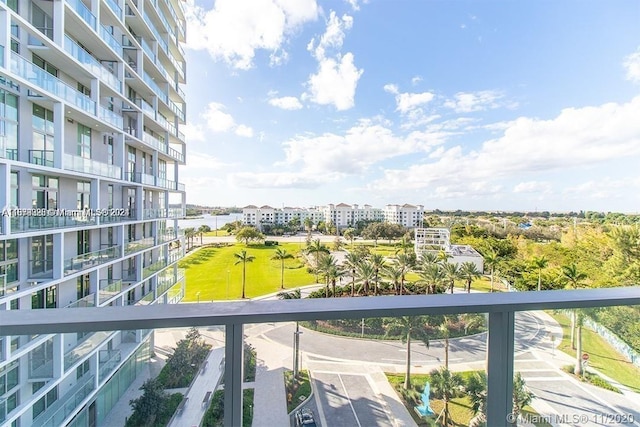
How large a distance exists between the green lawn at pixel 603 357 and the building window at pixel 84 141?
6980mm

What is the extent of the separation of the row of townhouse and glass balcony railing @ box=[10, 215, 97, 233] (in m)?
10.1

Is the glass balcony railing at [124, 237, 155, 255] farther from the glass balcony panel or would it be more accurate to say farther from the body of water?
the glass balcony panel

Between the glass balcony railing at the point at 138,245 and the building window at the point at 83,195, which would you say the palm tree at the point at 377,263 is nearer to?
the glass balcony railing at the point at 138,245

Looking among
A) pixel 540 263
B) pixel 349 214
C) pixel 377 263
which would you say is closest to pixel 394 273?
pixel 377 263

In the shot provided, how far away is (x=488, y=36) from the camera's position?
7.00m

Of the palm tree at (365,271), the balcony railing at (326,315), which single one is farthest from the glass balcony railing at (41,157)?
the palm tree at (365,271)

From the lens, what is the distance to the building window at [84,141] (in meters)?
5.25

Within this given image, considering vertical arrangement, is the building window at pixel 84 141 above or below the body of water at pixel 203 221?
above

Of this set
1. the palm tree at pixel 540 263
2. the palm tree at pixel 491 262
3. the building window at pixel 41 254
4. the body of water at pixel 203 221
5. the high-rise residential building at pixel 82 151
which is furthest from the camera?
the palm tree at pixel 491 262

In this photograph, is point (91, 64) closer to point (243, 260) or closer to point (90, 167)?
point (90, 167)

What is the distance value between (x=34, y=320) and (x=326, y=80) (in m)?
10.5

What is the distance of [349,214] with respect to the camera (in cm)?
1667

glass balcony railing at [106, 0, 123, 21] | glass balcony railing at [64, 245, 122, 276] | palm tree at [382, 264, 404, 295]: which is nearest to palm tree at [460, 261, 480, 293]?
palm tree at [382, 264, 404, 295]

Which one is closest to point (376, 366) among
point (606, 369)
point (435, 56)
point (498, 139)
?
point (606, 369)
